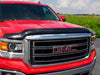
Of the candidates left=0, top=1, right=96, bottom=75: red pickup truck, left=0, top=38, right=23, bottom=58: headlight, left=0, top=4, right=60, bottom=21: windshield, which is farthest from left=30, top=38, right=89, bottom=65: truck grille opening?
left=0, top=4, right=60, bottom=21: windshield

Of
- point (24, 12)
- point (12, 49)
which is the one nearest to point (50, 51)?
point (12, 49)

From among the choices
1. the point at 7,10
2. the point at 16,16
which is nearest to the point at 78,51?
the point at 16,16

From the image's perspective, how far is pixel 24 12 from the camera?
4301 millimetres

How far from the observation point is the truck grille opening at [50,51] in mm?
2662

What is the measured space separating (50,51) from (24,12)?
187cm

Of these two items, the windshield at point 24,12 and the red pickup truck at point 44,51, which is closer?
the red pickup truck at point 44,51

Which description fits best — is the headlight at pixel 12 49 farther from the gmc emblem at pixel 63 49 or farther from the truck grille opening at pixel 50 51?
the gmc emblem at pixel 63 49

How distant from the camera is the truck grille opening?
266 centimetres

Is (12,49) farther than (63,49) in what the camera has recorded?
No

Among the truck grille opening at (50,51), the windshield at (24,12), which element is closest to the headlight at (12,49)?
the truck grille opening at (50,51)

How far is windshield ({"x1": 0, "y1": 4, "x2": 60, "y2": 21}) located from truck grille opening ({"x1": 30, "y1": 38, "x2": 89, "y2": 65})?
159 cm

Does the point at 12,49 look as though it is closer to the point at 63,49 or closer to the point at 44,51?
the point at 44,51

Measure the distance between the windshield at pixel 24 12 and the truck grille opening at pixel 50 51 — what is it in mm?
1588

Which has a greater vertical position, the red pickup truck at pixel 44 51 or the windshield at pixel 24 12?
the windshield at pixel 24 12
